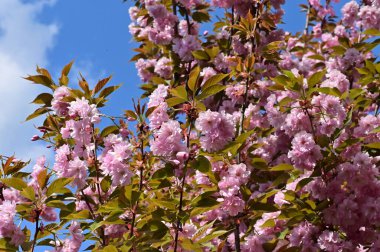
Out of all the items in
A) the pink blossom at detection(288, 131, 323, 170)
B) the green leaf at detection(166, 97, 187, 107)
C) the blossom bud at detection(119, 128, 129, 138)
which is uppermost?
the blossom bud at detection(119, 128, 129, 138)

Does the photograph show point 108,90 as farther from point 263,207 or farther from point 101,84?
point 263,207

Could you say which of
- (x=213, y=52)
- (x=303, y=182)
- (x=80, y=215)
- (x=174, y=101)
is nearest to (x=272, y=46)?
(x=213, y=52)

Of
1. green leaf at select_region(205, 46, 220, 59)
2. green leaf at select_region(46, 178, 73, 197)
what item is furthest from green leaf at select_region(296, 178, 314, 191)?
green leaf at select_region(205, 46, 220, 59)

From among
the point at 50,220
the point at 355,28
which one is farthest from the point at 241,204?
the point at 355,28

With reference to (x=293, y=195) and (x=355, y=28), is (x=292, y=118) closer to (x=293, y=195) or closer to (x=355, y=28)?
(x=293, y=195)

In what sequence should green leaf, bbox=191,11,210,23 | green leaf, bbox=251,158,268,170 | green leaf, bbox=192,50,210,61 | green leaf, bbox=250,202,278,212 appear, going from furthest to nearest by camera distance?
green leaf, bbox=191,11,210,23
green leaf, bbox=192,50,210,61
green leaf, bbox=251,158,268,170
green leaf, bbox=250,202,278,212

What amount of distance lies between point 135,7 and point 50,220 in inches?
173

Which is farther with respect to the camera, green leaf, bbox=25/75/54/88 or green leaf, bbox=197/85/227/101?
green leaf, bbox=25/75/54/88

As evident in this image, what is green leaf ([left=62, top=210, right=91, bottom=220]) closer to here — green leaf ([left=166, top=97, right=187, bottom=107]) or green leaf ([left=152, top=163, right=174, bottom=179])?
green leaf ([left=152, top=163, right=174, bottom=179])

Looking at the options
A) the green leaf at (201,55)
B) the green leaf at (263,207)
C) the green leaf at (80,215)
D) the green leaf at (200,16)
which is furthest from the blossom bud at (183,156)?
the green leaf at (200,16)

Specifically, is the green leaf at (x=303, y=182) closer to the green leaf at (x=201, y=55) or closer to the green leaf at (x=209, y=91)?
the green leaf at (x=209, y=91)

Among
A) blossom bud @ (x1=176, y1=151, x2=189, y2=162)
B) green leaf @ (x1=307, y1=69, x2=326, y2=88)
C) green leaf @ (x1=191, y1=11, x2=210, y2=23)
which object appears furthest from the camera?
green leaf @ (x1=191, y1=11, x2=210, y2=23)

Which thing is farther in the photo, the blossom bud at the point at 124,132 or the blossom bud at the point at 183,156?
the blossom bud at the point at 124,132

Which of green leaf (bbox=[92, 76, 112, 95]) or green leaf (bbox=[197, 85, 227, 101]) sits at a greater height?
green leaf (bbox=[92, 76, 112, 95])
